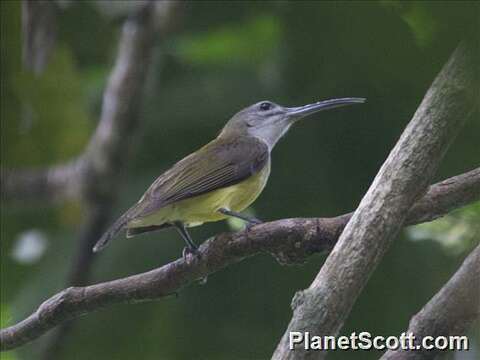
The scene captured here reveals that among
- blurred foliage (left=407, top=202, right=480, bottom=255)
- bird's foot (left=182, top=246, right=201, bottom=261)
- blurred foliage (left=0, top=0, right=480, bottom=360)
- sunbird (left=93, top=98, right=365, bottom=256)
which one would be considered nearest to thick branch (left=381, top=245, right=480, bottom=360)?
blurred foliage (left=407, top=202, right=480, bottom=255)

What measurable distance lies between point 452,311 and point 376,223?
0.78 feet

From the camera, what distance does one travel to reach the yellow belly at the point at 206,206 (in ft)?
8.64

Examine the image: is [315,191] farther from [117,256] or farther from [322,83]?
[117,256]

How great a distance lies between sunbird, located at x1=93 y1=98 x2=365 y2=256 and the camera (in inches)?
99.9

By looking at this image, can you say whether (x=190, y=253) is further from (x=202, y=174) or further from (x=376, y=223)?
(x=376, y=223)

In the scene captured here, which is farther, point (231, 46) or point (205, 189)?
point (231, 46)

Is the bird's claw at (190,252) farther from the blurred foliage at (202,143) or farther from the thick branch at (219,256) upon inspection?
the blurred foliage at (202,143)

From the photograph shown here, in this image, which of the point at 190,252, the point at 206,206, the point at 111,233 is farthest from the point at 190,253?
the point at 206,206

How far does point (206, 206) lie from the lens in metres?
2.64

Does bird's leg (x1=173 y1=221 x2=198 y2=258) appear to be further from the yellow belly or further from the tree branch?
the tree branch

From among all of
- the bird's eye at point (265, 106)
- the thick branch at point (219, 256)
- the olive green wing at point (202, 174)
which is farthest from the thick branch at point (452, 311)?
the bird's eye at point (265, 106)

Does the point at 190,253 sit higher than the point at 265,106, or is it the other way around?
the point at 265,106

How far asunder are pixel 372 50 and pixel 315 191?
74.1 inches

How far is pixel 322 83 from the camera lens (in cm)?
286
